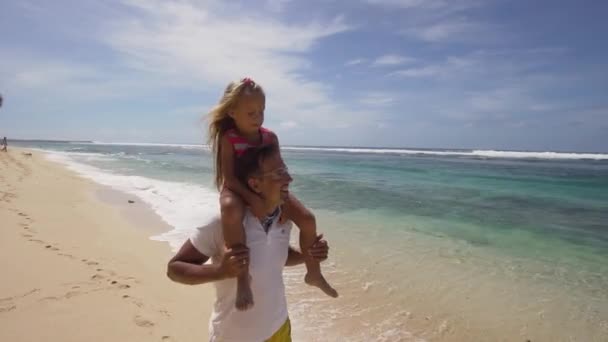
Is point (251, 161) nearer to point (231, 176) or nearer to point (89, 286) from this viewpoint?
point (231, 176)

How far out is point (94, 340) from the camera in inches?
136

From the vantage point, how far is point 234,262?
5.07 ft

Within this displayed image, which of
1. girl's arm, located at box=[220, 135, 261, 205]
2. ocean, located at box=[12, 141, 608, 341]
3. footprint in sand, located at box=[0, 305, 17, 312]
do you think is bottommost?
ocean, located at box=[12, 141, 608, 341]

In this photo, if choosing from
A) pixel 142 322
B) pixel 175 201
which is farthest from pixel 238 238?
pixel 175 201

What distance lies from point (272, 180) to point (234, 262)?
1.29 ft

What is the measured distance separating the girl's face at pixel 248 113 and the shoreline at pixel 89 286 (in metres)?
2.57

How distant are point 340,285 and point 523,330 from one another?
2269mm

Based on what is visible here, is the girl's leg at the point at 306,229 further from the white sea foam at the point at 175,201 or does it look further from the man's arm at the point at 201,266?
the white sea foam at the point at 175,201

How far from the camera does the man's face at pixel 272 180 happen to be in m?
1.71

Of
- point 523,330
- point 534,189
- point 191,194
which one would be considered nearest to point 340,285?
point 523,330

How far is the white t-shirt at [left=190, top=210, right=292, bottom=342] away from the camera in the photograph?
169 centimetres

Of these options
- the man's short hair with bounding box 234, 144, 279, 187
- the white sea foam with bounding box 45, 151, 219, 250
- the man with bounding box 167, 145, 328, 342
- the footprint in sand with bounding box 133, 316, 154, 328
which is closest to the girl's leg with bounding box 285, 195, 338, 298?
the man with bounding box 167, 145, 328, 342

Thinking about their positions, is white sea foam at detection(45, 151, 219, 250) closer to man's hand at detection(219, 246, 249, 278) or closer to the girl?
the girl

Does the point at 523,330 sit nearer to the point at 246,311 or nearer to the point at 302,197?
the point at 246,311
